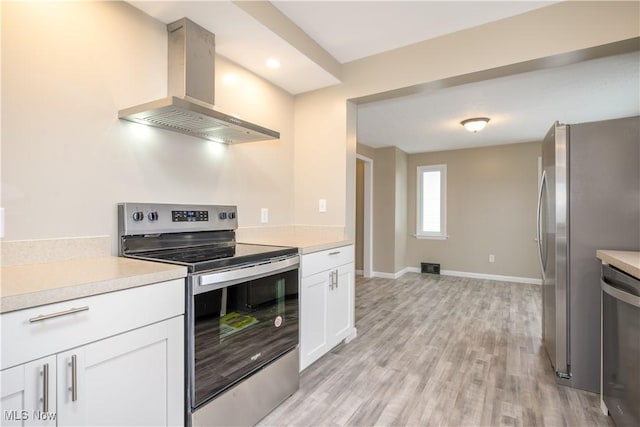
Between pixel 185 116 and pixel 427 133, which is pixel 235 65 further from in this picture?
pixel 427 133

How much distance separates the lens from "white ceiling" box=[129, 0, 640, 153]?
6.45 ft

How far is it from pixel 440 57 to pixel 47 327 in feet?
8.74

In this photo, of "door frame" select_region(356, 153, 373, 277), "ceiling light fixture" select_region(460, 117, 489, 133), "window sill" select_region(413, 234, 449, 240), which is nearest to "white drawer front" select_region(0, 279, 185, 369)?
"ceiling light fixture" select_region(460, 117, 489, 133)

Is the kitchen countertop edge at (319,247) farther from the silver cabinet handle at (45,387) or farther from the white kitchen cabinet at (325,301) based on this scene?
the silver cabinet handle at (45,387)

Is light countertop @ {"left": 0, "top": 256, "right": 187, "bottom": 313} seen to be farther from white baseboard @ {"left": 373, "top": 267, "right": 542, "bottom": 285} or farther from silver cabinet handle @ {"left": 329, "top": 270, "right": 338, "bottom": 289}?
white baseboard @ {"left": 373, "top": 267, "right": 542, "bottom": 285}

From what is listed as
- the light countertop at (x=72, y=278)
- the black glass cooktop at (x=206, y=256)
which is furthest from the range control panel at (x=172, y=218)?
the light countertop at (x=72, y=278)

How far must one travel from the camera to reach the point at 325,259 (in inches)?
89.7

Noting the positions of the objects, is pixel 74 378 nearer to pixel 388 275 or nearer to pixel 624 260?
pixel 624 260

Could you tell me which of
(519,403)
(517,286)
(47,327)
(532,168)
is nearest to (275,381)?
(47,327)

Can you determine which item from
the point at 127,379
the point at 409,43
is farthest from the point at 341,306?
the point at 409,43

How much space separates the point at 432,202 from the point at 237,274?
5.19 m

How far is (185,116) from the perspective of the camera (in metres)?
1.70

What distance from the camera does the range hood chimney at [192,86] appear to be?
1723 mm

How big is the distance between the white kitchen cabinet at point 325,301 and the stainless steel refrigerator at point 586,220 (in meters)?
1.46
